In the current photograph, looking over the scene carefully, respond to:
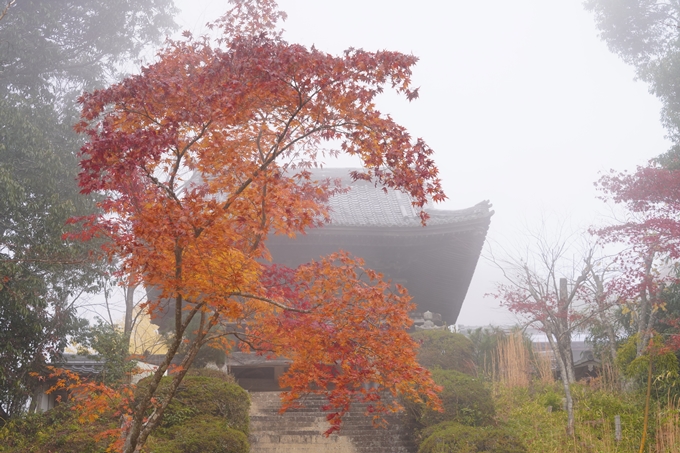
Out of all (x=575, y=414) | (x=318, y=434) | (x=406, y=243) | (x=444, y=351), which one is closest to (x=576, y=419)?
(x=575, y=414)

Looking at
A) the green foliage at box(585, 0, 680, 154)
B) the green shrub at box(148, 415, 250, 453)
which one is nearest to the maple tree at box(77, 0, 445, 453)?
the green shrub at box(148, 415, 250, 453)

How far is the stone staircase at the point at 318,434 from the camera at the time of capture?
786cm

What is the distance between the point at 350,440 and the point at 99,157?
606 cm

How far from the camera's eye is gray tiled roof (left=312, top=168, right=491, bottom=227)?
35.4ft

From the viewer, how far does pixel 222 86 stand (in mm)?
3703

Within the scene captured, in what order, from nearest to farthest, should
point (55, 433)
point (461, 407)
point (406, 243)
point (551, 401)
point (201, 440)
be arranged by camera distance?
point (201, 440)
point (55, 433)
point (461, 407)
point (551, 401)
point (406, 243)

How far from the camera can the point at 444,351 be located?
32.7ft

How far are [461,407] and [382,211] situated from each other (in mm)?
6022

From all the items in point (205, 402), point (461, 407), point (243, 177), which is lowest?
point (461, 407)

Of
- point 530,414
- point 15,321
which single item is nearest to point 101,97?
point 15,321

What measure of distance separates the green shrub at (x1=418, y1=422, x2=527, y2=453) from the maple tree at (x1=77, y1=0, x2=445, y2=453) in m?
2.37

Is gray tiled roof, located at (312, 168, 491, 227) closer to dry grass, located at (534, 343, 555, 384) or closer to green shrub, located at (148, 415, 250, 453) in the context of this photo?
dry grass, located at (534, 343, 555, 384)

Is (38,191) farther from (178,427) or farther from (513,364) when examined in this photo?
(513,364)

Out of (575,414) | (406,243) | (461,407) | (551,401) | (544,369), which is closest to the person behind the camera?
(461,407)
